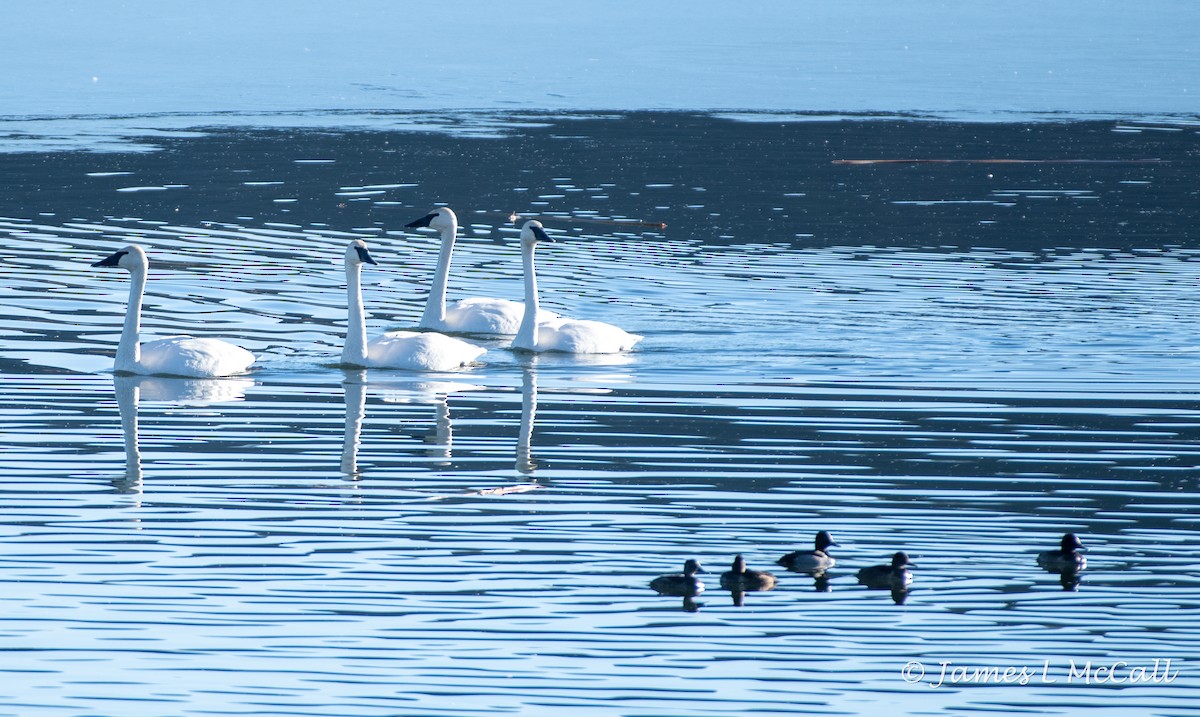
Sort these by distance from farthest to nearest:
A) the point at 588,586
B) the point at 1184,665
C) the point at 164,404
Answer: the point at 164,404, the point at 588,586, the point at 1184,665

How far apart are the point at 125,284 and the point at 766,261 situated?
22.8ft

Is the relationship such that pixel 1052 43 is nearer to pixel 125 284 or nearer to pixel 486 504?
pixel 125 284

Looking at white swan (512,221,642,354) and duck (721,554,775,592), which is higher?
white swan (512,221,642,354)

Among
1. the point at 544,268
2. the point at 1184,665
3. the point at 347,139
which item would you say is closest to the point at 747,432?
the point at 1184,665

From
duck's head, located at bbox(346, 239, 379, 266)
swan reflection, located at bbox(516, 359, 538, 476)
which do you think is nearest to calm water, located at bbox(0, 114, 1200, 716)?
swan reflection, located at bbox(516, 359, 538, 476)

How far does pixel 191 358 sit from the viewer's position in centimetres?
1426

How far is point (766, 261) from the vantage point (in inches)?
840

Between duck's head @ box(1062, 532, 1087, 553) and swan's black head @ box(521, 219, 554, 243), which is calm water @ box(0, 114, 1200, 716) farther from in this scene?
swan's black head @ box(521, 219, 554, 243)

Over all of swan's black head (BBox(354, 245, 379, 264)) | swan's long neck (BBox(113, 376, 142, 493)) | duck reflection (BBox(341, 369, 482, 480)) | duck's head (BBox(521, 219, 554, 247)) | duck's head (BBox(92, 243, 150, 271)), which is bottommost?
swan's long neck (BBox(113, 376, 142, 493))

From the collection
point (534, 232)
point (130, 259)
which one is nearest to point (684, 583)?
point (130, 259)

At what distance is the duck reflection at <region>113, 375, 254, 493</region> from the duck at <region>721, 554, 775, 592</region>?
5061mm

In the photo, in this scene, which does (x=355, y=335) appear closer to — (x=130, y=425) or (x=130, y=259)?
(x=130, y=259)

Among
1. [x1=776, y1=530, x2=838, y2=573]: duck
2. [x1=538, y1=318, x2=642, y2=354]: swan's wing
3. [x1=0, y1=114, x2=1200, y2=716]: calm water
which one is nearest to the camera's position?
[x1=0, y1=114, x2=1200, y2=716]: calm water

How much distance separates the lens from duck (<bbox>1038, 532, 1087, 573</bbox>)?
890 centimetres
